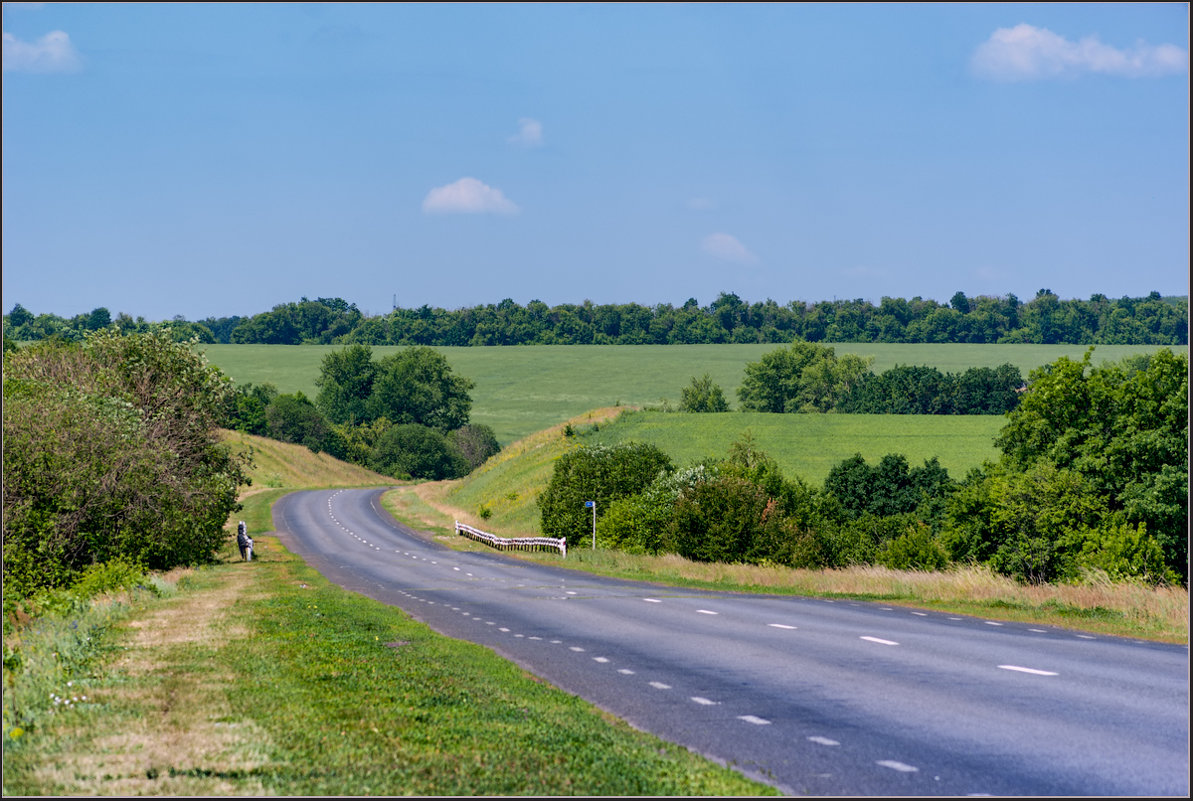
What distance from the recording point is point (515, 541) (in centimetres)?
6159

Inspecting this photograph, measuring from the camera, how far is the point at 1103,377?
5131 cm

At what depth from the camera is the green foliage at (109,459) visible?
30.0 metres

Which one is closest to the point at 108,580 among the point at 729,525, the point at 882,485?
the point at 729,525

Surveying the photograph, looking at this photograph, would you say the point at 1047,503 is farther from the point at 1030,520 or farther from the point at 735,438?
the point at 735,438

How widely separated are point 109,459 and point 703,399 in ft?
433

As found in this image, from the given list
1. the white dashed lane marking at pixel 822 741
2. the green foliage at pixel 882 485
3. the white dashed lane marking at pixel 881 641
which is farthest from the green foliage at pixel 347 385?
the white dashed lane marking at pixel 822 741

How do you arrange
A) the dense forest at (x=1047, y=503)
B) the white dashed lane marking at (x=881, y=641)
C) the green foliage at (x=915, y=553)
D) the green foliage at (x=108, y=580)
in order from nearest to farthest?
the white dashed lane marking at (x=881, y=641) < the green foliage at (x=108, y=580) < the dense forest at (x=1047, y=503) < the green foliage at (x=915, y=553)

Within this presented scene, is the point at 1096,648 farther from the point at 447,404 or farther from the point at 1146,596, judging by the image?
the point at 447,404

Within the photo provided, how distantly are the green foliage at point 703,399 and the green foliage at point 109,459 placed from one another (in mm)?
114609

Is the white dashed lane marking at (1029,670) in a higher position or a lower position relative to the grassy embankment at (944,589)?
higher

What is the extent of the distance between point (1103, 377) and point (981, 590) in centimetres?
2941

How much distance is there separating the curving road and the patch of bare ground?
144 inches

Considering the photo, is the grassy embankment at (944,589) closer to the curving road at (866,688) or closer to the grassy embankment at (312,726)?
the curving road at (866,688)

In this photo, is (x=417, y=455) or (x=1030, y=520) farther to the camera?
(x=417, y=455)
